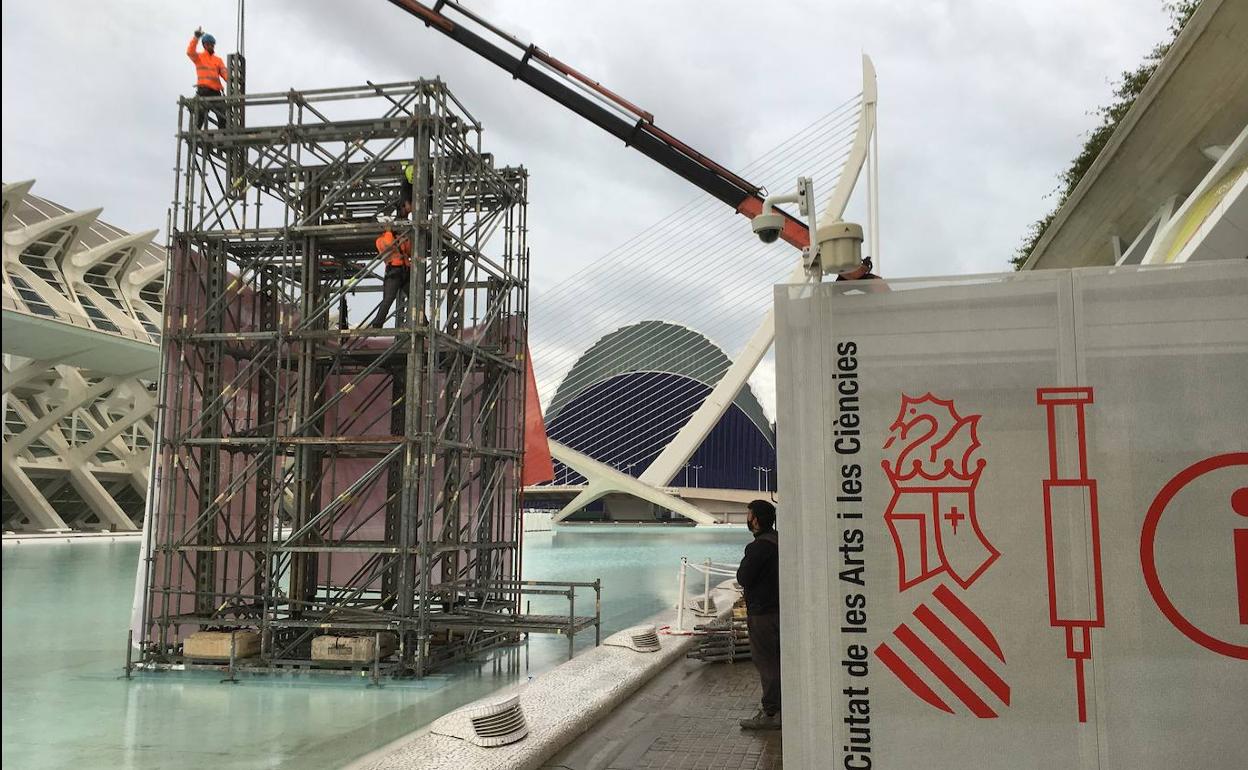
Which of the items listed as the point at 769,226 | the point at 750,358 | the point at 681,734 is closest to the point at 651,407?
the point at 750,358

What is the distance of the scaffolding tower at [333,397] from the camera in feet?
37.6

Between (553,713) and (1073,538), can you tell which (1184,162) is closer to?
(1073,538)

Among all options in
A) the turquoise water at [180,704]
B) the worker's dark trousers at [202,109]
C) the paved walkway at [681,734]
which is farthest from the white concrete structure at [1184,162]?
the worker's dark trousers at [202,109]

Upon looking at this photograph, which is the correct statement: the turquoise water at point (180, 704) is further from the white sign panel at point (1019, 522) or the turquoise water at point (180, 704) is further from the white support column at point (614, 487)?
the white support column at point (614, 487)

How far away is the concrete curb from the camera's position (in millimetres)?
6090

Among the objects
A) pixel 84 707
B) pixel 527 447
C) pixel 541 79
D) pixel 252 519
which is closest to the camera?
pixel 84 707

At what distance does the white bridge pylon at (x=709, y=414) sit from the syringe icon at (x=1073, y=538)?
15.5 meters

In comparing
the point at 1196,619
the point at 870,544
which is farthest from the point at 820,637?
the point at 1196,619

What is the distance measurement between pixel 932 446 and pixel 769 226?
62.6 inches

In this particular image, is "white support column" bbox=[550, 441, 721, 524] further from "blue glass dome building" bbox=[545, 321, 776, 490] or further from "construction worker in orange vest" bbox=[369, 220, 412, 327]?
"construction worker in orange vest" bbox=[369, 220, 412, 327]

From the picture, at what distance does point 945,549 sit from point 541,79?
15716mm

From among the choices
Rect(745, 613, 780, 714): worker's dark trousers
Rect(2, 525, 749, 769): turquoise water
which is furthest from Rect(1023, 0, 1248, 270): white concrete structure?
Rect(2, 525, 749, 769): turquoise water

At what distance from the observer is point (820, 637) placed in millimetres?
4395

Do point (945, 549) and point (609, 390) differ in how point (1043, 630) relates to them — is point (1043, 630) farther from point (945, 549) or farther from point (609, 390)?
point (609, 390)
